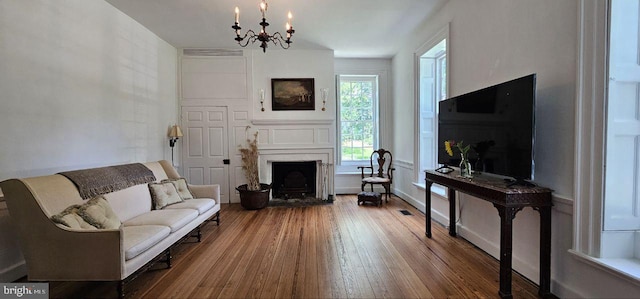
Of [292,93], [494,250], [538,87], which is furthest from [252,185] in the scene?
[538,87]

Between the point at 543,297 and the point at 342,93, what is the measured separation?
16.8 feet

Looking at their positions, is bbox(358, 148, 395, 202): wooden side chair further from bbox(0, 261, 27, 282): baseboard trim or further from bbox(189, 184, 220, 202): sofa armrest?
bbox(0, 261, 27, 282): baseboard trim

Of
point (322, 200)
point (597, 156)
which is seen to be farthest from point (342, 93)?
point (597, 156)

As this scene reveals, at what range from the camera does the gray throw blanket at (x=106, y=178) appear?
2.66 metres

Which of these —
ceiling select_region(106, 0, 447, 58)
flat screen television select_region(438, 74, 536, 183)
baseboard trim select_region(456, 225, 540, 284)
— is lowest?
baseboard trim select_region(456, 225, 540, 284)

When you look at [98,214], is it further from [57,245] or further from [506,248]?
[506,248]

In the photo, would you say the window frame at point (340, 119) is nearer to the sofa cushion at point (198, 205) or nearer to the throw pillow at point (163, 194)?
the sofa cushion at point (198, 205)

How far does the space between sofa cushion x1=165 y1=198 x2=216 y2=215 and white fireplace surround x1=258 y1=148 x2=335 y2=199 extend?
1710 mm

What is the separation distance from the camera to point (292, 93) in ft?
18.6

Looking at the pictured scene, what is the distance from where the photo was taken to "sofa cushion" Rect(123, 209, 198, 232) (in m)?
2.84

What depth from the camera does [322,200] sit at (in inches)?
223

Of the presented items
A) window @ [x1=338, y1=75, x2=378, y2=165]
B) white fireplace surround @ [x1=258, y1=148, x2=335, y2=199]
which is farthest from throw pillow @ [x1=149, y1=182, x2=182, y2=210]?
window @ [x1=338, y1=75, x2=378, y2=165]

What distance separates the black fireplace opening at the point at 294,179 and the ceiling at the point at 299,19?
2.47 meters

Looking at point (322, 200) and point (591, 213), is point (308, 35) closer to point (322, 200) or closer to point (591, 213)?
point (322, 200)
